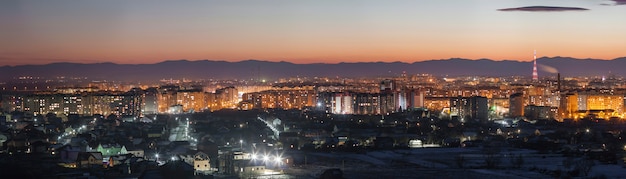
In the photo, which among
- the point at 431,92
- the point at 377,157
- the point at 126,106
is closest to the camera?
the point at 377,157

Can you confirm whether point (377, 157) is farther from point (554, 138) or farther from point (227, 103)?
→ point (227, 103)

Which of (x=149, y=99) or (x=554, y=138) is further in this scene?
(x=149, y=99)

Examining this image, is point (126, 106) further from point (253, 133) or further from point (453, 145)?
point (453, 145)

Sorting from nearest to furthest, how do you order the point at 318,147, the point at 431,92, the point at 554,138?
the point at 318,147, the point at 554,138, the point at 431,92

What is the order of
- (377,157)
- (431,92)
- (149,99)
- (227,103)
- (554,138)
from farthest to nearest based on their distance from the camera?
1. (431,92)
2. (227,103)
3. (149,99)
4. (554,138)
5. (377,157)

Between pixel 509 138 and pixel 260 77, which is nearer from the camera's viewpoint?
pixel 509 138

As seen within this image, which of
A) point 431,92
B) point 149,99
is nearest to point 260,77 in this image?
point 431,92

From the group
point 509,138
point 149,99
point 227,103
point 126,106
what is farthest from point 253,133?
point 227,103

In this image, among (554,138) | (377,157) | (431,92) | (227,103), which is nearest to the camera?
(377,157)
